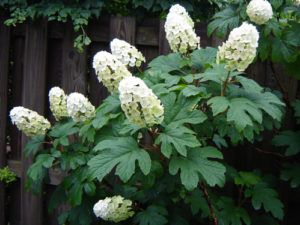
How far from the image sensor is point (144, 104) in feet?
7.97

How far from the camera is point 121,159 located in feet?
8.28

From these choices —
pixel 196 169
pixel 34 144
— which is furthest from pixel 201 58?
pixel 34 144

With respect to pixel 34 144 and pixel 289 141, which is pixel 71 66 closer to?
pixel 34 144

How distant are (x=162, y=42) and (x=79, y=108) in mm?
997

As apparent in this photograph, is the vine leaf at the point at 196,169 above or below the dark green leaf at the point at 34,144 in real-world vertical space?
below

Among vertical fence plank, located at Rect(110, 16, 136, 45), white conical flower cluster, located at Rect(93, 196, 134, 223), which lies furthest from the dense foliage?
white conical flower cluster, located at Rect(93, 196, 134, 223)

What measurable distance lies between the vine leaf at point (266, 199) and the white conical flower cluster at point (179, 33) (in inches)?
36.2

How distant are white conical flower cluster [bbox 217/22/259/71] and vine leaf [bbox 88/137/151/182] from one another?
614mm

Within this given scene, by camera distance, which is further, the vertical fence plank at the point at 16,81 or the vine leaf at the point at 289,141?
the vertical fence plank at the point at 16,81

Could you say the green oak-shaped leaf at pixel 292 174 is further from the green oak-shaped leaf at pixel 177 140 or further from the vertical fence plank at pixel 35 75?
the vertical fence plank at pixel 35 75

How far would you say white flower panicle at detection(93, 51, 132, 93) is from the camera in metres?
2.76

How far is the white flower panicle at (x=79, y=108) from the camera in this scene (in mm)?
3004

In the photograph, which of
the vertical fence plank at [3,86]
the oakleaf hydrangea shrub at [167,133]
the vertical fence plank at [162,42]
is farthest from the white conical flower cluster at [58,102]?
the vertical fence plank at [3,86]

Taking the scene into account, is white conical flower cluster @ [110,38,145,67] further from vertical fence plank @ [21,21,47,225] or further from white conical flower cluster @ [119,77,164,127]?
vertical fence plank @ [21,21,47,225]
